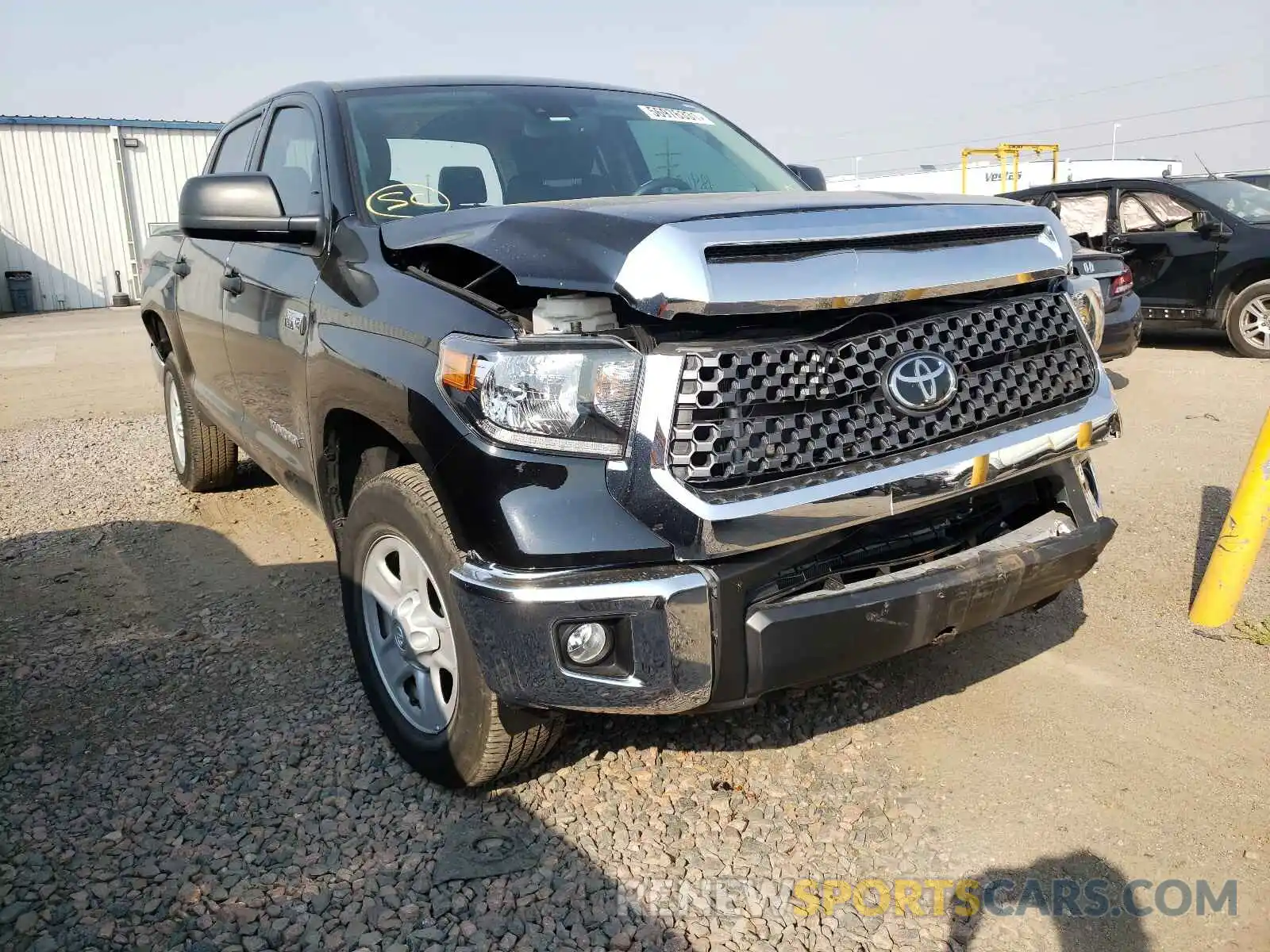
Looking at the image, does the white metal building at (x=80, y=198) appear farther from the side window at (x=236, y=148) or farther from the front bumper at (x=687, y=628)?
the front bumper at (x=687, y=628)

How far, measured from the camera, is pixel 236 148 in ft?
14.9

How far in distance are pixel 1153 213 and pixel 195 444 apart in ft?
28.9

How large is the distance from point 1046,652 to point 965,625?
117 centimetres

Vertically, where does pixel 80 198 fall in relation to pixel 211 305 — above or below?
above

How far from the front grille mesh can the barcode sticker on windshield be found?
6.00 feet

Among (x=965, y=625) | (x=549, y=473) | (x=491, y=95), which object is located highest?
(x=491, y=95)

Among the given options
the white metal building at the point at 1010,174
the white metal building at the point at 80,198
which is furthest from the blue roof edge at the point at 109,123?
the white metal building at the point at 1010,174

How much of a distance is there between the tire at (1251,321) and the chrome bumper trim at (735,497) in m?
8.37

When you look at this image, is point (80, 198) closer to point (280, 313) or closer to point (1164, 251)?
point (1164, 251)

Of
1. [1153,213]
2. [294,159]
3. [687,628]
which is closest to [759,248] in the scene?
[687,628]

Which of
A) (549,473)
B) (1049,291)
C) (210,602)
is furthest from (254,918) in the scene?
(1049,291)

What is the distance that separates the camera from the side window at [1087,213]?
385 inches

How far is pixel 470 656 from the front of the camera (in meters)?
2.31

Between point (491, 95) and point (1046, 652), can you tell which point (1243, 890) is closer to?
point (1046, 652)
